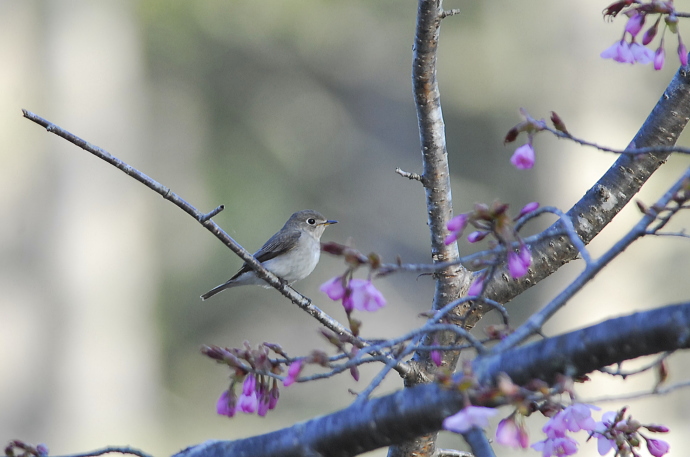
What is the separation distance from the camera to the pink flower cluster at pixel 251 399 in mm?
1944

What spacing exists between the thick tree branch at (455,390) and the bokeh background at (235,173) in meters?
6.77

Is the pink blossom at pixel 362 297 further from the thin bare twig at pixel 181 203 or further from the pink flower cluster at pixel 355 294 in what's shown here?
the thin bare twig at pixel 181 203

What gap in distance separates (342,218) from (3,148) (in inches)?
192

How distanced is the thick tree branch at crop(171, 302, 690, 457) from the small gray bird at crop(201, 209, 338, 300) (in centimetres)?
349

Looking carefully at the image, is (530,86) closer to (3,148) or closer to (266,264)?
(266,264)

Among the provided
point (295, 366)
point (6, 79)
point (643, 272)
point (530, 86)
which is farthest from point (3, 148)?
point (295, 366)

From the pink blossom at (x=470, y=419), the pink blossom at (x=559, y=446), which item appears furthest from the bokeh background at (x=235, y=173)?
the pink blossom at (x=470, y=419)

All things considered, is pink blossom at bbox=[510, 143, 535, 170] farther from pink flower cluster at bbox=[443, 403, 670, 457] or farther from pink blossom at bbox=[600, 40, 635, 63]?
pink flower cluster at bbox=[443, 403, 670, 457]

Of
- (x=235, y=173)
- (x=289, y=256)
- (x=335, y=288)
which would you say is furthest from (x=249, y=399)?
(x=235, y=173)

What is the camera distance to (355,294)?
1736 millimetres

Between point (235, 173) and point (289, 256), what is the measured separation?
6766mm

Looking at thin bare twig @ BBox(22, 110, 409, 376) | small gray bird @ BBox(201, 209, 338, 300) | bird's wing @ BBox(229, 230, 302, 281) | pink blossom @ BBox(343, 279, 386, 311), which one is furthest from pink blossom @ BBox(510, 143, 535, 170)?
bird's wing @ BBox(229, 230, 302, 281)

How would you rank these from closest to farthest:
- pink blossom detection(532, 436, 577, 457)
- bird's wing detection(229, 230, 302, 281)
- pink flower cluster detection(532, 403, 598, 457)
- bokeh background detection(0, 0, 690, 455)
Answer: pink flower cluster detection(532, 403, 598, 457)
pink blossom detection(532, 436, 577, 457)
bird's wing detection(229, 230, 302, 281)
bokeh background detection(0, 0, 690, 455)

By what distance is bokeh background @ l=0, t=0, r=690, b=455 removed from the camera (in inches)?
342
